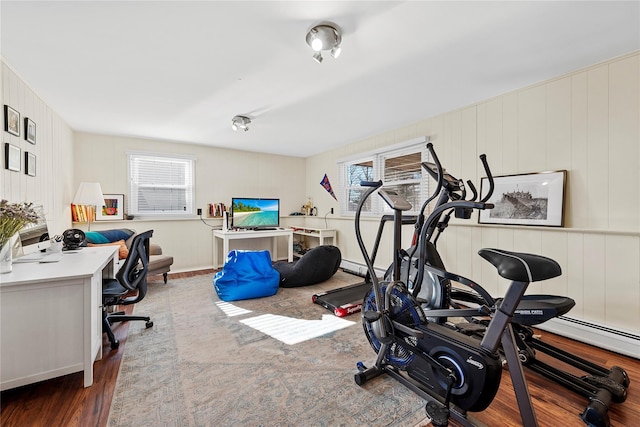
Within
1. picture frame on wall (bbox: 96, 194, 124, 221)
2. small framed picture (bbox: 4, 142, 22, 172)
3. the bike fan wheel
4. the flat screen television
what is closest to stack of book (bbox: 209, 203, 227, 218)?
the flat screen television

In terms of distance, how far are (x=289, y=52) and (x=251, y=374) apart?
234cm

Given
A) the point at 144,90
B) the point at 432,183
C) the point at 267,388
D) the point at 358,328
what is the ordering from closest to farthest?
1. the point at 267,388
2. the point at 358,328
3. the point at 144,90
4. the point at 432,183

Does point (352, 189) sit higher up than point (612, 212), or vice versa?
point (352, 189)

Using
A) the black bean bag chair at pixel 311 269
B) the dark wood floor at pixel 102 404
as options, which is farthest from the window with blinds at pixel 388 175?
the dark wood floor at pixel 102 404

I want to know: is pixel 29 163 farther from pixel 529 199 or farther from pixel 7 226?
pixel 529 199

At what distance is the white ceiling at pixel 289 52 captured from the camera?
1.68 metres

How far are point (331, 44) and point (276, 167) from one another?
4140 mm

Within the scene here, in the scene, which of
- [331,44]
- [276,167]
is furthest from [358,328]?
[276,167]

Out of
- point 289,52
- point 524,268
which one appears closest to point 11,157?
point 289,52

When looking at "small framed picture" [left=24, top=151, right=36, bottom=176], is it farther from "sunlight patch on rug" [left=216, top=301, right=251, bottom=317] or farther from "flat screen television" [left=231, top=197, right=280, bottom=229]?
"flat screen television" [left=231, top=197, right=280, bottom=229]

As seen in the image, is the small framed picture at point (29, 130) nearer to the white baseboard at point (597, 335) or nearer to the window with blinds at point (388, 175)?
the window with blinds at point (388, 175)

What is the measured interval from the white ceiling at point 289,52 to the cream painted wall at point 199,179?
94cm

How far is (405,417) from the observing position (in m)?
1.50

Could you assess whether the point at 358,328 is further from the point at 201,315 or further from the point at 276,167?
the point at 276,167
